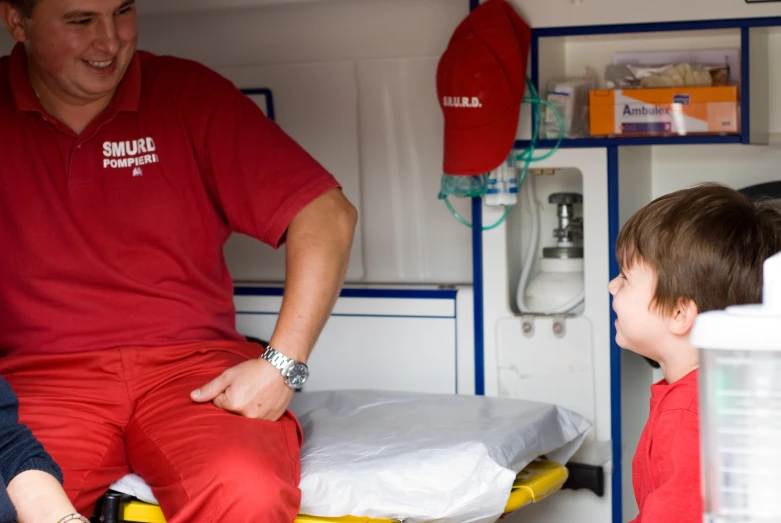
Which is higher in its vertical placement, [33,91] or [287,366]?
[33,91]

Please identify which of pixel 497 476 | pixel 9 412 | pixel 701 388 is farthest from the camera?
pixel 497 476

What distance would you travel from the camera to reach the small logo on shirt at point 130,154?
6.81 ft

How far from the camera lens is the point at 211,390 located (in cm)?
191

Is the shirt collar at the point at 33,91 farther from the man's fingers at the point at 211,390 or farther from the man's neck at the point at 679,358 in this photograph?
the man's neck at the point at 679,358

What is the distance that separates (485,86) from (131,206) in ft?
2.73

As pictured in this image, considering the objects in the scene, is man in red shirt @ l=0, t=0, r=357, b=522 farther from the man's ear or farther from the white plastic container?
the white plastic container

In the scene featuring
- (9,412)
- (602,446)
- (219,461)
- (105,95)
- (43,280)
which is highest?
(105,95)

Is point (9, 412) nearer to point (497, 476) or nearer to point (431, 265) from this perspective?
point (497, 476)

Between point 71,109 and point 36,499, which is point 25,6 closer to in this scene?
point 71,109

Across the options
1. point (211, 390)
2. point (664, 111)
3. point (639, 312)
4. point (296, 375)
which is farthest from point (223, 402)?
point (664, 111)

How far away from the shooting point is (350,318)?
2.81 meters

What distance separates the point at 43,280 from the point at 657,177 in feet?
5.22

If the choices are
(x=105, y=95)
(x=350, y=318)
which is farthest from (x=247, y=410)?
(x=350, y=318)

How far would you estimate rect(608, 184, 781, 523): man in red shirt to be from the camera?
136cm
